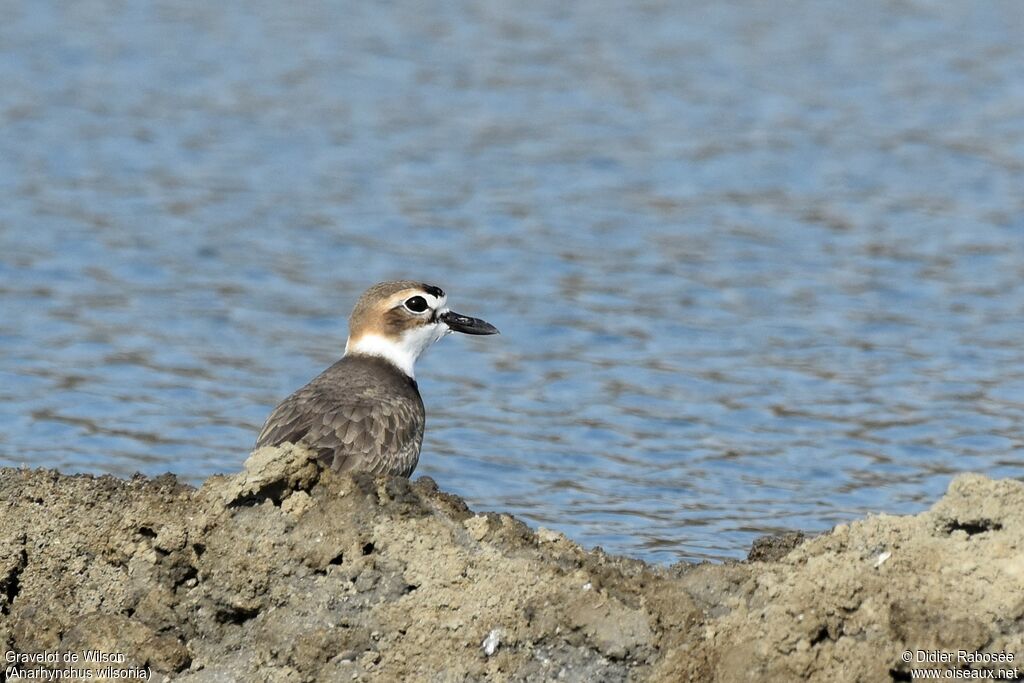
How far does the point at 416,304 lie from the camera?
993 cm

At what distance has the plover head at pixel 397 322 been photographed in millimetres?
9820

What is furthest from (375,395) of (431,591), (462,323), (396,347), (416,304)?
(431,591)

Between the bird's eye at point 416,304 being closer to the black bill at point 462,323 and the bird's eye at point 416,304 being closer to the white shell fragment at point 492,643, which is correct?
the black bill at point 462,323

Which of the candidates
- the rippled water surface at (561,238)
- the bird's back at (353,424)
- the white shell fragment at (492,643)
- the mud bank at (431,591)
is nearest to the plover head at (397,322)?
the bird's back at (353,424)

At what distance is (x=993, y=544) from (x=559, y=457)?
17.4 feet

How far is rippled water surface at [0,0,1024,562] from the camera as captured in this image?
438 inches

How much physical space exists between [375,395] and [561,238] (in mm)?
6584

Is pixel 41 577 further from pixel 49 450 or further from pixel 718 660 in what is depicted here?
pixel 49 450

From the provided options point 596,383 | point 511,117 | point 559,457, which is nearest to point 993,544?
point 559,457

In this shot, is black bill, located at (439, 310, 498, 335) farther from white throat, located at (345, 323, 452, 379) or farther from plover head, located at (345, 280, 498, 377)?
white throat, located at (345, 323, 452, 379)

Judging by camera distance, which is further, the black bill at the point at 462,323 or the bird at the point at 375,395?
the black bill at the point at 462,323

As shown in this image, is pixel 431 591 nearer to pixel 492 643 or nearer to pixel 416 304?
pixel 492 643

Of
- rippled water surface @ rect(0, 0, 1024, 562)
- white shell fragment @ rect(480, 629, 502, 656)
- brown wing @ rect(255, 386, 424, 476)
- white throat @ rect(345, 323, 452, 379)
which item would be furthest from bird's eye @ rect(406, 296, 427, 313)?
white shell fragment @ rect(480, 629, 502, 656)

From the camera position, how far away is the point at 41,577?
657 centimetres
